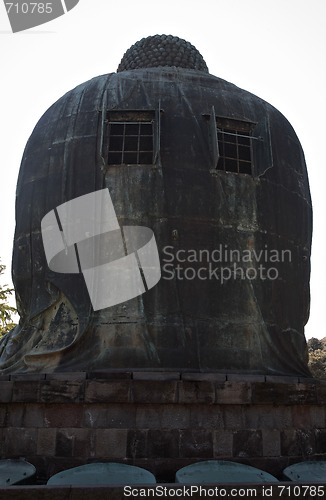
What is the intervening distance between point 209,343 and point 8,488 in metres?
4.13

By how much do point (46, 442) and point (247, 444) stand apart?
2.76 meters

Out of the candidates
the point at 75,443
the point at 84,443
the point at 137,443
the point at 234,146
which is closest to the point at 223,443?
the point at 137,443

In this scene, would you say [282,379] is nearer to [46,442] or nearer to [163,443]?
[163,443]

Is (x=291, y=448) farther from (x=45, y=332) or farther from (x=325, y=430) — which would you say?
(x=45, y=332)

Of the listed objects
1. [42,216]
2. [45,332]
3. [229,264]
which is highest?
[42,216]

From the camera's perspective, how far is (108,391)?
312 inches

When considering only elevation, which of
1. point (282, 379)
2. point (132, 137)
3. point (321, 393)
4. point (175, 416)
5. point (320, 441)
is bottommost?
point (320, 441)

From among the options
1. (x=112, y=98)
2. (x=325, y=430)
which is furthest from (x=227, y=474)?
(x=112, y=98)


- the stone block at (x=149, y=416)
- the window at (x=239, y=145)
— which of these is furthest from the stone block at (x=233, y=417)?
the window at (x=239, y=145)

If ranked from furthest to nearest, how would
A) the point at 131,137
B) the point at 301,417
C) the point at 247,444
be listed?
the point at 131,137
the point at 301,417
the point at 247,444

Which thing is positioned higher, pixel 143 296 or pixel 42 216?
pixel 42 216

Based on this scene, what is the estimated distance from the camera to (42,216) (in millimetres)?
10414

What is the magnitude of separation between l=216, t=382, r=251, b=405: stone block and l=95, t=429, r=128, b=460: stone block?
1375 mm

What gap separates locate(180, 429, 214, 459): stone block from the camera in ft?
25.9
